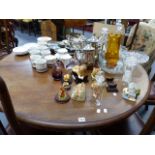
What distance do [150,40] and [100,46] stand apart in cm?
106

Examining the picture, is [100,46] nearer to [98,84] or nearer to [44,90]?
[98,84]

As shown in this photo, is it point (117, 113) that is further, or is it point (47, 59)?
point (47, 59)

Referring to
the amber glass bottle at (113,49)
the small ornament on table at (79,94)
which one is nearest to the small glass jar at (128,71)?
the amber glass bottle at (113,49)

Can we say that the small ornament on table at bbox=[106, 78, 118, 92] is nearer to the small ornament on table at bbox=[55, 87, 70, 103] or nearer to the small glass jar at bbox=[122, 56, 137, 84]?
the small glass jar at bbox=[122, 56, 137, 84]

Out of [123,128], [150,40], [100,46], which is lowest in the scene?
[123,128]

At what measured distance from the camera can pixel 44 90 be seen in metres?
1.04

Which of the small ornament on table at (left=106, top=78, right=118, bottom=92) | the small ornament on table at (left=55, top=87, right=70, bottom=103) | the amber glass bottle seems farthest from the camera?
the amber glass bottle

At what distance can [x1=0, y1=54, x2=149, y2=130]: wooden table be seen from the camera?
0.83 metres

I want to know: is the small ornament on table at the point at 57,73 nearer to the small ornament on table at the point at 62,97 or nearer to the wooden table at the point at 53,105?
the wooden table at the point at 53,105

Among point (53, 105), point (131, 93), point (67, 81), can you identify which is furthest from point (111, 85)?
point (53, 105)

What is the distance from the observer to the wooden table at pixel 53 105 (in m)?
0.83

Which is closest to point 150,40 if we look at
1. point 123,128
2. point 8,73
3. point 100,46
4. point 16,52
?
point 100,46

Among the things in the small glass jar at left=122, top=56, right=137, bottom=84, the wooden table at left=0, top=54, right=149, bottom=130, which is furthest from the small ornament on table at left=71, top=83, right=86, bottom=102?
the small glass jar at left=122, top=56, right=137, bottom=84

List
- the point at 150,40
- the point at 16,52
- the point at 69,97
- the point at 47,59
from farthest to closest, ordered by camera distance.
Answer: the point at 150,40 < the point at 16,52 < the point at 47,59 < the point at 69,97
